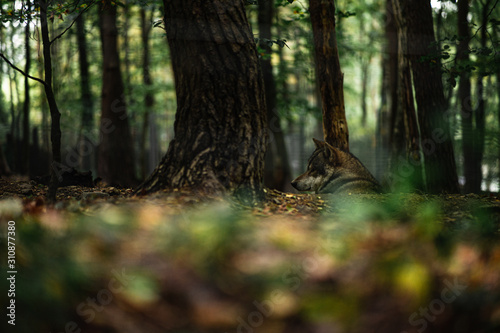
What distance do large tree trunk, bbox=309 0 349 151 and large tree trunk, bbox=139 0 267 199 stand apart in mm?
2742

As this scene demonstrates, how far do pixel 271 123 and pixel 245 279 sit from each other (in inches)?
463

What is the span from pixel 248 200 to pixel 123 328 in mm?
2346

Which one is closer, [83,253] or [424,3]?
[83,253]

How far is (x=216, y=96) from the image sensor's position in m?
4.59

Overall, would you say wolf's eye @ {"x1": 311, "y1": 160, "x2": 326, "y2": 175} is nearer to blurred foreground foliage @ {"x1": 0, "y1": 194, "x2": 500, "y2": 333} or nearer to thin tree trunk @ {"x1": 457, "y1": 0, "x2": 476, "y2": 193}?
blurred foreground foliage @ {"x1": 0, "y1": 194, "x2": 500, "y2": 333}

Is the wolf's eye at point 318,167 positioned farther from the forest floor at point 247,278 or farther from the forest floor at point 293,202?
the forest floor at point 247,278

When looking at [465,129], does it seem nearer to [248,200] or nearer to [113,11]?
[248,200]

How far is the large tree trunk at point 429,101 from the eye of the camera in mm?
7551

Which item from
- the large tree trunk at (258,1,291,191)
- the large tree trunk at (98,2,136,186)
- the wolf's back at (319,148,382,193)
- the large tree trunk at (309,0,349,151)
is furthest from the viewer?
the large tree trunk at (258,1,291,191)

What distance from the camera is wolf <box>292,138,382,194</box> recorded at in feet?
19.8

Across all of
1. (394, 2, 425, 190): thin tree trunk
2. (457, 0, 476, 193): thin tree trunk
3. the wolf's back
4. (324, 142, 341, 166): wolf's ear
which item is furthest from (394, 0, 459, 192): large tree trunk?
(457, 0, 476, 193): thin tree trunk

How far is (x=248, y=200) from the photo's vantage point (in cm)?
440

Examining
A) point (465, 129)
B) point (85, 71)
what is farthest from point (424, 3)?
point (85, 71)

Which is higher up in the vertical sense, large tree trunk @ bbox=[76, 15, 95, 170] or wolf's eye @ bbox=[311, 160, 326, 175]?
large tree trunk @ bbox=[76, 15, 95, 170]
